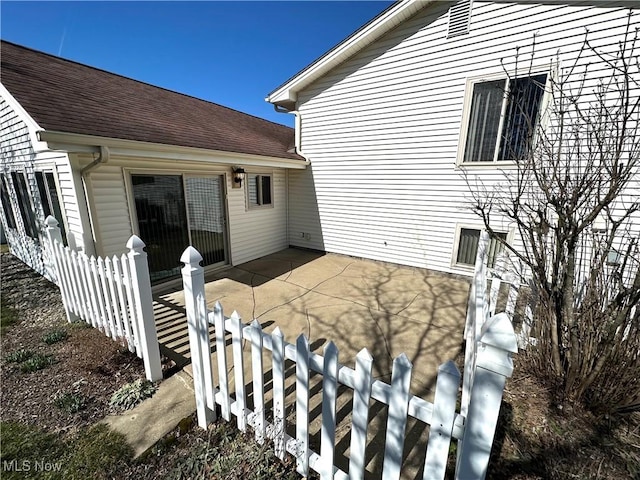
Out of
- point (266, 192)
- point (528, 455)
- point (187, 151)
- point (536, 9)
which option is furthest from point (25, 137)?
point (536, 9)

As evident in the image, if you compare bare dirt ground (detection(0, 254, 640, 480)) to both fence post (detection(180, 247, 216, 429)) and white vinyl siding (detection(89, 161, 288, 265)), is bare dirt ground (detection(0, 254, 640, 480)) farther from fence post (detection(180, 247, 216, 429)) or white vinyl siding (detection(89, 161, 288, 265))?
white vinyl siding (detection(89, 161, 288, 265))

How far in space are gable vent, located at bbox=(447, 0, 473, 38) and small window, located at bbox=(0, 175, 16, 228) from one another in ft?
34.1

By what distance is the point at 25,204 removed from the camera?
18.2 feet

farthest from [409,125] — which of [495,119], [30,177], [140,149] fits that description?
[30,177]

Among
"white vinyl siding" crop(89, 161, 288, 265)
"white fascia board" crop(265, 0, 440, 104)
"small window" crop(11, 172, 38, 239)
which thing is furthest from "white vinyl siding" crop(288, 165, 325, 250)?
"small window" crop(11, 172, 38, 239)

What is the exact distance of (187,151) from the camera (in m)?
4.29

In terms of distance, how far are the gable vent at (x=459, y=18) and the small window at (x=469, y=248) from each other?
373 centimetres

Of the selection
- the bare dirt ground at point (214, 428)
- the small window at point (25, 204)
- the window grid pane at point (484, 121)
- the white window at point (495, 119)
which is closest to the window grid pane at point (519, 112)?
the white window at point (495, 119)

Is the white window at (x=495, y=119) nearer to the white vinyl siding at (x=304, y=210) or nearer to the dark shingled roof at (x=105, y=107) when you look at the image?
the white vinyl siding at (x=304, y=210)

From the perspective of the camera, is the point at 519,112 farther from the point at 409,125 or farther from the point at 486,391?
the point at 486,391

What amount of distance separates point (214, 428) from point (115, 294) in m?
1.75

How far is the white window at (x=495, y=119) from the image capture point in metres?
4.44

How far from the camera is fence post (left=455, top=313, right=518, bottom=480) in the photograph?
0.91 m

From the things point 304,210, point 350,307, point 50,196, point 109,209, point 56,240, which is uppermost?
point 50,196
